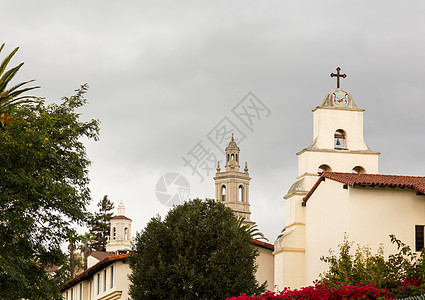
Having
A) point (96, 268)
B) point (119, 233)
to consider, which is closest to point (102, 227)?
point (119, 233)

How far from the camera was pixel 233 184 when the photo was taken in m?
186

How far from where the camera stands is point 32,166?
1326 inches

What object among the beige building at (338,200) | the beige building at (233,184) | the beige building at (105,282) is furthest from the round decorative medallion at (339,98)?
the beige building at (233,184)

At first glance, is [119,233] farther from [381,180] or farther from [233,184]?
[381,180]

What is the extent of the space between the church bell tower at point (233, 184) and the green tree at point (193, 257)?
139m

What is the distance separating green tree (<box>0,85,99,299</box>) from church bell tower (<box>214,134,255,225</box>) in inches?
5839

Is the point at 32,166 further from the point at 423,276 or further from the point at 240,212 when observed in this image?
the point at 240,212

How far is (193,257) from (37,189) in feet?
37.6

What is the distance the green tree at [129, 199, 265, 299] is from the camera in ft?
139

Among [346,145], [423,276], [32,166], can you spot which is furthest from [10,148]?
[346,145]

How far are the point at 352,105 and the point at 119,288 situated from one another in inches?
725

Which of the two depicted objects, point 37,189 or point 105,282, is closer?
point 37,189

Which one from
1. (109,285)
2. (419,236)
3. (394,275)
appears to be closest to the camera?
(394,275)

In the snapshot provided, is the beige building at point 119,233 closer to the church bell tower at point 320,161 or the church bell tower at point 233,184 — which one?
the church bell tower at point 233,184
